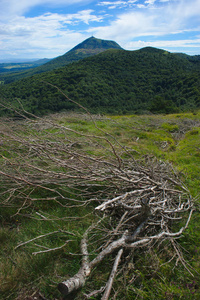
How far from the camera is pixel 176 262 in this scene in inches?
66.6

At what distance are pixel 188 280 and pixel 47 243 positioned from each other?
1.38 metres

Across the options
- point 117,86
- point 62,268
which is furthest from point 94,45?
point 62,268

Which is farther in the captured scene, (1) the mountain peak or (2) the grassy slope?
(1) the mountain peak

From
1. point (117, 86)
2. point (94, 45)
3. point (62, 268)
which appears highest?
point (94, 45)

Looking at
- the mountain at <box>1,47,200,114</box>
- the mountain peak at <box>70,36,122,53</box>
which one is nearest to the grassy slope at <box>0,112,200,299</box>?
the mountain at <box>1,47,200,114</box>

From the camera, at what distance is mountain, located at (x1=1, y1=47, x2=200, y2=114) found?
34656 millimetres

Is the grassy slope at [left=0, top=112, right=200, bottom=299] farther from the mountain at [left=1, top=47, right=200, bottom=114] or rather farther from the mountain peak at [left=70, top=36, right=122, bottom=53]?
the mountain peak at [left=70, top=36, right=122, bottom=53]

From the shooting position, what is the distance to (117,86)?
50094 mm

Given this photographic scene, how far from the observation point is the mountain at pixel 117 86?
3466 cm

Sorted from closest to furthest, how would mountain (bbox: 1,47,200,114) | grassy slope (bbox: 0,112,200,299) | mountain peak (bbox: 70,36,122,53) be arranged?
grassy slope (bbox: 0,112,200,299), mountain (bbox: 1,47,200,114), mountain peak (bbox: 70,36,122,53)

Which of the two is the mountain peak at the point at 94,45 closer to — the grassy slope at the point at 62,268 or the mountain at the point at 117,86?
the mountain at the point at 117,86

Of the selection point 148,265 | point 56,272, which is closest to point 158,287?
point 148,265

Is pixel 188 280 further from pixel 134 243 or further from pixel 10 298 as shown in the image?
pixel 10 298

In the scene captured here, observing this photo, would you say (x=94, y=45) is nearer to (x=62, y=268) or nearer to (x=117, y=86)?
(x=117, y=86)
